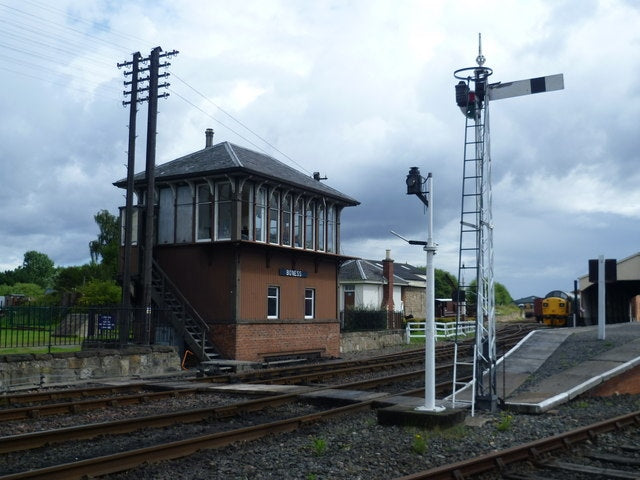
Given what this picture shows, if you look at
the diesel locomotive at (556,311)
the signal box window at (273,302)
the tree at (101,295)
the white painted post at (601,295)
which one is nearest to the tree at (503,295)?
the diesel locomotive at (556,311)

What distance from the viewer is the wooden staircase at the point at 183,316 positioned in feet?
74.2

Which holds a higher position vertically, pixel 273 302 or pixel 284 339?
pixel 273 302

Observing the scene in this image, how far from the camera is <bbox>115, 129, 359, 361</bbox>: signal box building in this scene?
76.4 ft

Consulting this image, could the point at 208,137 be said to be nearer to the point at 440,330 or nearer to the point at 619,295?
the point at 440,330

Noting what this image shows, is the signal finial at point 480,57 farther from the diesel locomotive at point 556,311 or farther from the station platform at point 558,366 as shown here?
the diesel locomotive at point 556,311

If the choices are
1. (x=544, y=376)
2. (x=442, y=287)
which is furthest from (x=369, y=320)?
(x=442, y=287)

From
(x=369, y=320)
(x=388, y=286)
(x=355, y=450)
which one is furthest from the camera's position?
(x=388, y=286)

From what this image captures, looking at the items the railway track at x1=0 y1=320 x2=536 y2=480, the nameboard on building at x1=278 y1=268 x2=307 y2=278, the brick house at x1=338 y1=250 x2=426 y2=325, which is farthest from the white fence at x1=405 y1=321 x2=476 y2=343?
A: the railway track at x1=0 y1=320 x2=536 y2=480

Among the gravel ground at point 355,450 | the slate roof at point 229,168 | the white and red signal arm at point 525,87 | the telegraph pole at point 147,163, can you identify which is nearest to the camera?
the gravel ground at point 355,450

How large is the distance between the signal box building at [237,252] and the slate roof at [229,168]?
6 cm

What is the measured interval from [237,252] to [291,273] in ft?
11.1

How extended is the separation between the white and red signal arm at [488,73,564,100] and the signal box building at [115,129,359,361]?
480 inches

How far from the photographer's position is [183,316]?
23.0 metres

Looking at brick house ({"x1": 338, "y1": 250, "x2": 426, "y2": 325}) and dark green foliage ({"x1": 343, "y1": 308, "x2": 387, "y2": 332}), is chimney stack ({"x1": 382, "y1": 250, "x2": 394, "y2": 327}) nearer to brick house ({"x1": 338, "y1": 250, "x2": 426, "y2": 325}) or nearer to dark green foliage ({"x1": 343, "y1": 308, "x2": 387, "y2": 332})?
brick house ({"x1": 338, "y1": 250, "x2": 426, "y2": 325})
